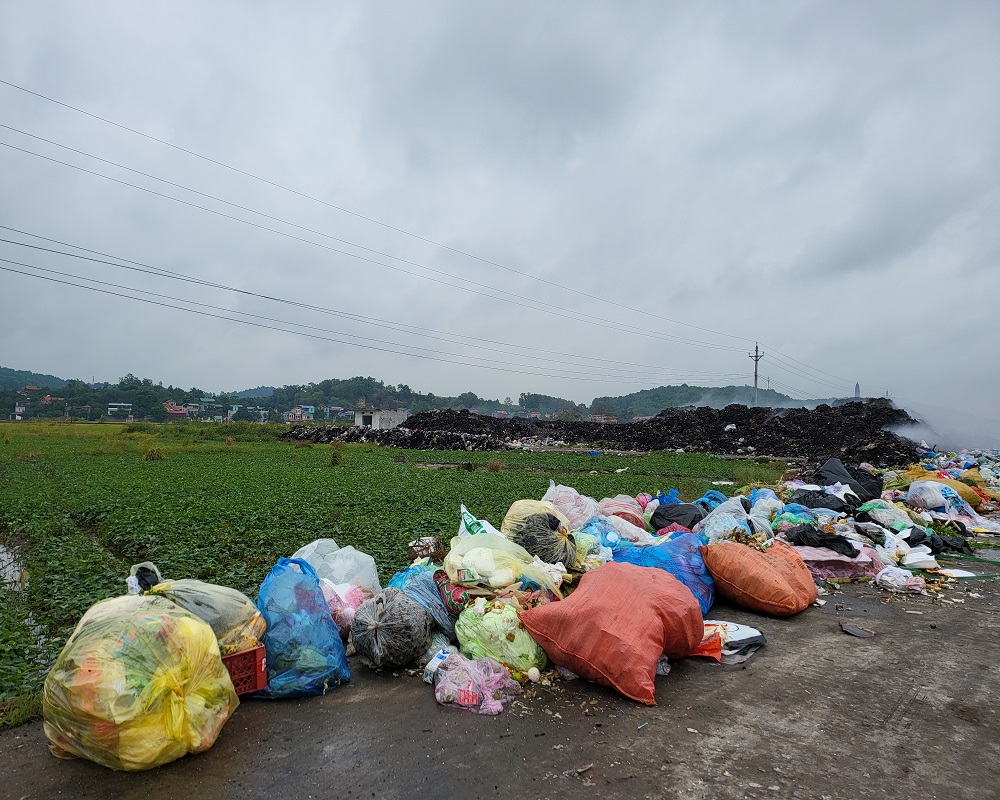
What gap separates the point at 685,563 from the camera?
5.05 meters

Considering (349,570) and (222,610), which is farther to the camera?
(349,570)

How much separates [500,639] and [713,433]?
28.1 meters

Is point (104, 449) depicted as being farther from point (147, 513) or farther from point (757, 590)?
point (757, 590)

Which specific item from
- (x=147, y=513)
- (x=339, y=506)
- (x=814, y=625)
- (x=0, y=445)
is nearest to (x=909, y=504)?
(x=814, y=625)

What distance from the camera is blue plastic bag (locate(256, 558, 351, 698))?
134 inches

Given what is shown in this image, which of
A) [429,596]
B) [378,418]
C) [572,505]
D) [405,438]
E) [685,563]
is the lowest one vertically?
[429,596]

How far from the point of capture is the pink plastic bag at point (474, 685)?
334 centimetres

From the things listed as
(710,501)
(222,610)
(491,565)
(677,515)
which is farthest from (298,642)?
(710,501)

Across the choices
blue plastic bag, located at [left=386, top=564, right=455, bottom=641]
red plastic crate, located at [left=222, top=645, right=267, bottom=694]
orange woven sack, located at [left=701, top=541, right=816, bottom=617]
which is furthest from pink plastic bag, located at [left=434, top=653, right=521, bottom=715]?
orange woven sack, located at [left=701, top=541, right=816, bottom=617]

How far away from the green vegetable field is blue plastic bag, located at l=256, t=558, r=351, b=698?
4.95 feet

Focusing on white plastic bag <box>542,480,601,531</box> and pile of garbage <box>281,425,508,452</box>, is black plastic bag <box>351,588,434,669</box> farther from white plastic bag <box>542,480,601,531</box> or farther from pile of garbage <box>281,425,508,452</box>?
pile of garbage <box>281,425,508,452</box>

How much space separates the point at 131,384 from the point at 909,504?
9151 cm

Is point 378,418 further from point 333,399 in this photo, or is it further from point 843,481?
point 333,399

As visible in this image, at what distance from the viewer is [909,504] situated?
354 inches
